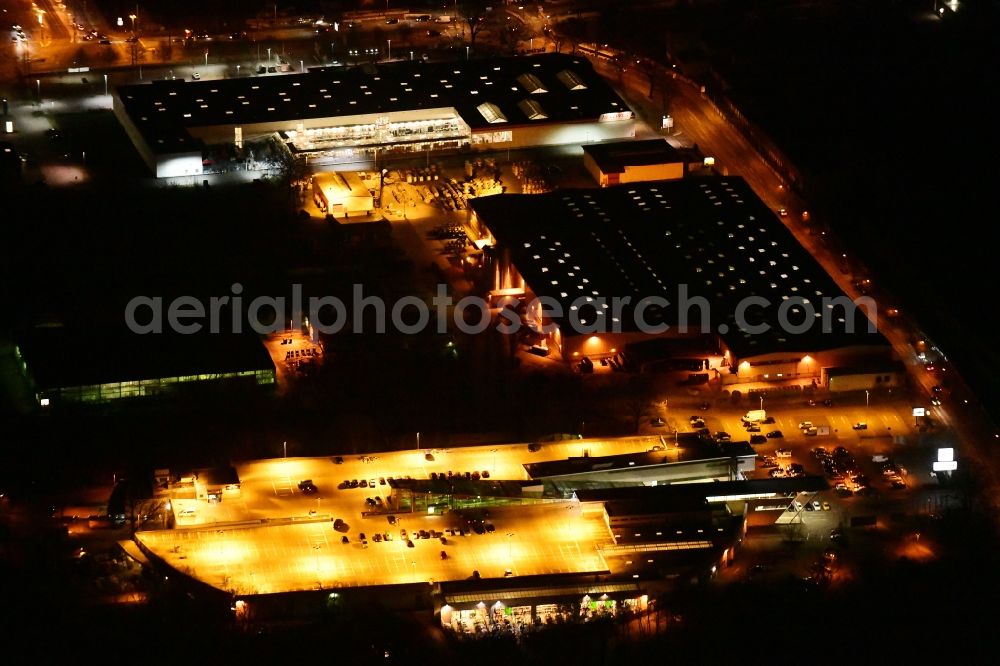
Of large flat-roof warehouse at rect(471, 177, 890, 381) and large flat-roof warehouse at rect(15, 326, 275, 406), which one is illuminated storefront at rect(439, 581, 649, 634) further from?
large flat-roof warehouse at rect(15, 326, 275, 406)

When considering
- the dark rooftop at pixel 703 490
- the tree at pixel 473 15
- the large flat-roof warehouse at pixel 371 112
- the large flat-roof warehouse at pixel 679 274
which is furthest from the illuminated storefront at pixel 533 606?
the tree at pixel 473 15

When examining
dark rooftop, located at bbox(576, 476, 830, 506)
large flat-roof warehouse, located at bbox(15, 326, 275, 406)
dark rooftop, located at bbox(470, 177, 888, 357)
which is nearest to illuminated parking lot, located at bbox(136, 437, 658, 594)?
dark rooftop, located at bbox(576, 476, 830, 506)

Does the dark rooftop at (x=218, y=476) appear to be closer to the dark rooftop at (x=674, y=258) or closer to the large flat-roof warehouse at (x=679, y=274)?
the large flat-roof warehouse at (x=679, y=274)

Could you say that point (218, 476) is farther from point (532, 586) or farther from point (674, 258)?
point (674, 258)

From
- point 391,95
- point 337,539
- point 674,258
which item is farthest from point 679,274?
point 391,95

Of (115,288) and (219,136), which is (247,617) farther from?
(219,136)
